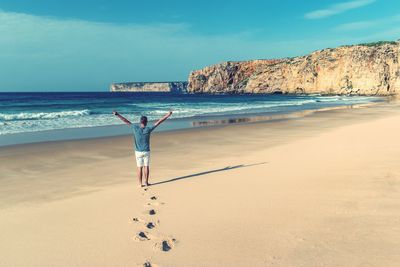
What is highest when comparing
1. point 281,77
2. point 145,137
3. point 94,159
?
point 281,77

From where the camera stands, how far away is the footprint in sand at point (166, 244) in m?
4.39

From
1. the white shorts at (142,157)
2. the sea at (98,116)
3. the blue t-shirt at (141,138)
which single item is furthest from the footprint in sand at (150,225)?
the sea at (98,116)

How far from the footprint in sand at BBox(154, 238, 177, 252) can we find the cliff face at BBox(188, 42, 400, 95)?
10805 centimetres

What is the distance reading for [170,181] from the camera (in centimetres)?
813

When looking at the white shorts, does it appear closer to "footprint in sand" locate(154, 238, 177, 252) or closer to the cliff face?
"footprint in sand" locate(154, 238, 177, 252)

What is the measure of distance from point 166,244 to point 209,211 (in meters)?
1.37

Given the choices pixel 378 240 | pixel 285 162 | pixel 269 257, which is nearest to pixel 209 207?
pixel 269 257

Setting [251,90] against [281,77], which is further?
[251,90]

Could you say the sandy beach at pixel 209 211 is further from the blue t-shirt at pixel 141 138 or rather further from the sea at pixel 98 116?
the sea at pixel 98 116

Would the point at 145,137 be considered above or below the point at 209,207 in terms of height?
above

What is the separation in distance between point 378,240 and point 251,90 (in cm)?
14361

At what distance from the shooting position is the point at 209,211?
5.75m

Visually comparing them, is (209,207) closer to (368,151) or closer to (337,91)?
(368,151)

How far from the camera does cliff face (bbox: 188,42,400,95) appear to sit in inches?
3953
